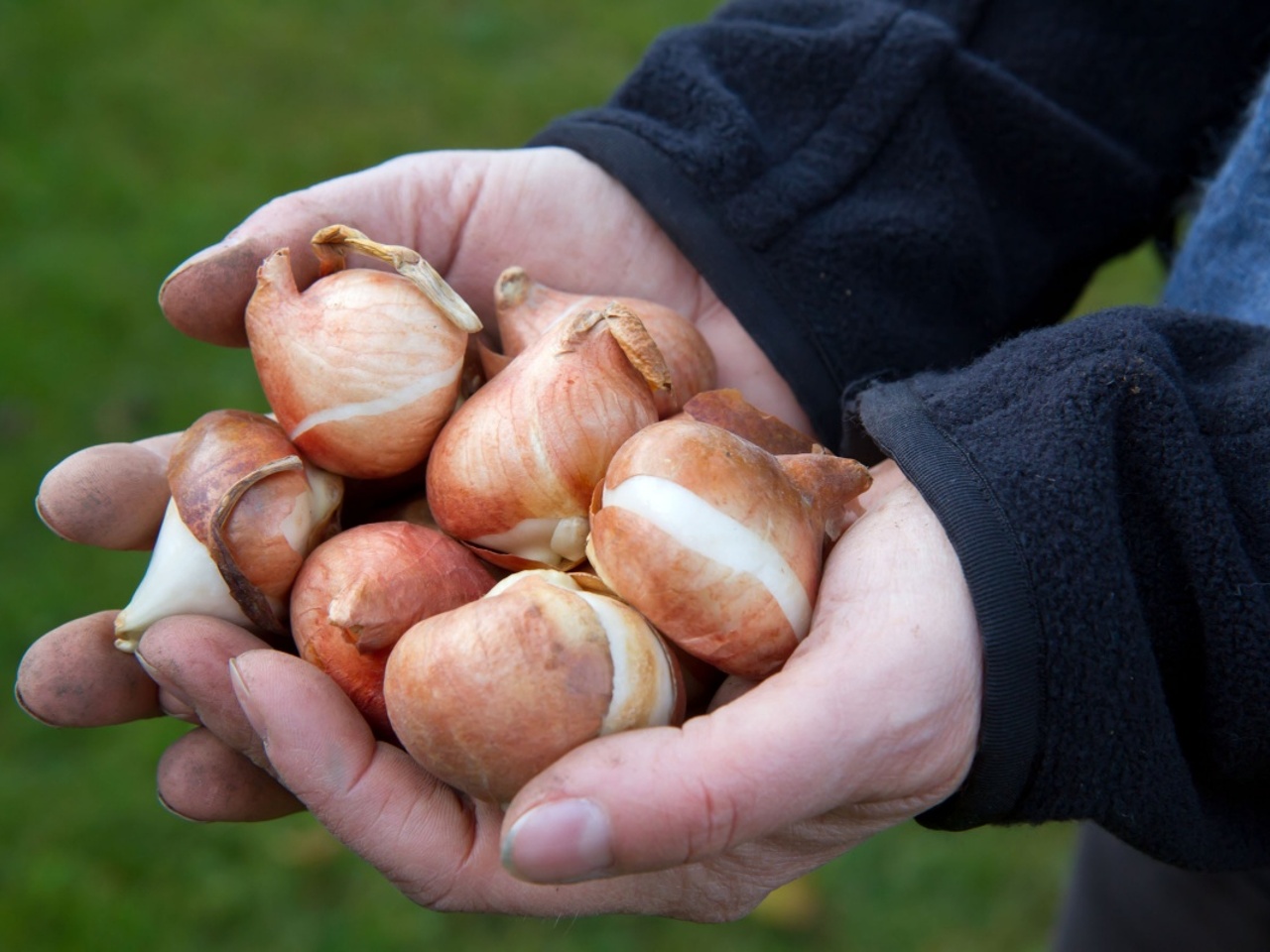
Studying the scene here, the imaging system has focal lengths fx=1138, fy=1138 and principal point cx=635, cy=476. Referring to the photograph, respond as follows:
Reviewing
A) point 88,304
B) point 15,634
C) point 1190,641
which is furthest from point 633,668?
point 88,304

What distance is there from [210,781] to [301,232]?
22.7 inches

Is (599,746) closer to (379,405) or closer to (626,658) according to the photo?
(626,658)

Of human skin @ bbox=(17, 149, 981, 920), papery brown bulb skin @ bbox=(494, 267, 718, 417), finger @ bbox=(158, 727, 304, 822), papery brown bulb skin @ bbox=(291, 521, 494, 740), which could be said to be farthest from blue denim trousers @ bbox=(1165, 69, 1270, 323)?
finger @ bbox=(158, 727, 304, 822)

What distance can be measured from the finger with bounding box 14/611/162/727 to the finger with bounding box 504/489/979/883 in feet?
1.62

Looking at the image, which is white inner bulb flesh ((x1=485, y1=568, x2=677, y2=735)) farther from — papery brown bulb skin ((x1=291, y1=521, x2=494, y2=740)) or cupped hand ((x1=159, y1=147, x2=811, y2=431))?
cupped hand ((x1=159, y1=147, x2=811, y2=431))

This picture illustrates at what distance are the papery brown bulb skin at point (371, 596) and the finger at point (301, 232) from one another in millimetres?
322

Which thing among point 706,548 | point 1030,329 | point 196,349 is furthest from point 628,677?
point 196,349

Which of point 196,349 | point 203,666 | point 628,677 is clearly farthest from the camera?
point 196,349

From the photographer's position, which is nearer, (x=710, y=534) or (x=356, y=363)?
(x=710, y=534)

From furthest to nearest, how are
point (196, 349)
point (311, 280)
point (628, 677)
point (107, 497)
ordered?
point (196, 349), point (311, 280), point (107, 497), point (628, 677)

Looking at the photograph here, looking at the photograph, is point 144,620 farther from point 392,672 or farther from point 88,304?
point 88,304

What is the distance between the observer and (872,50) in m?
1.36

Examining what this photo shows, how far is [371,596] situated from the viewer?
38.0 inches

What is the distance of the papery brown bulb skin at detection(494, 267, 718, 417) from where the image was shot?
1.20 m
